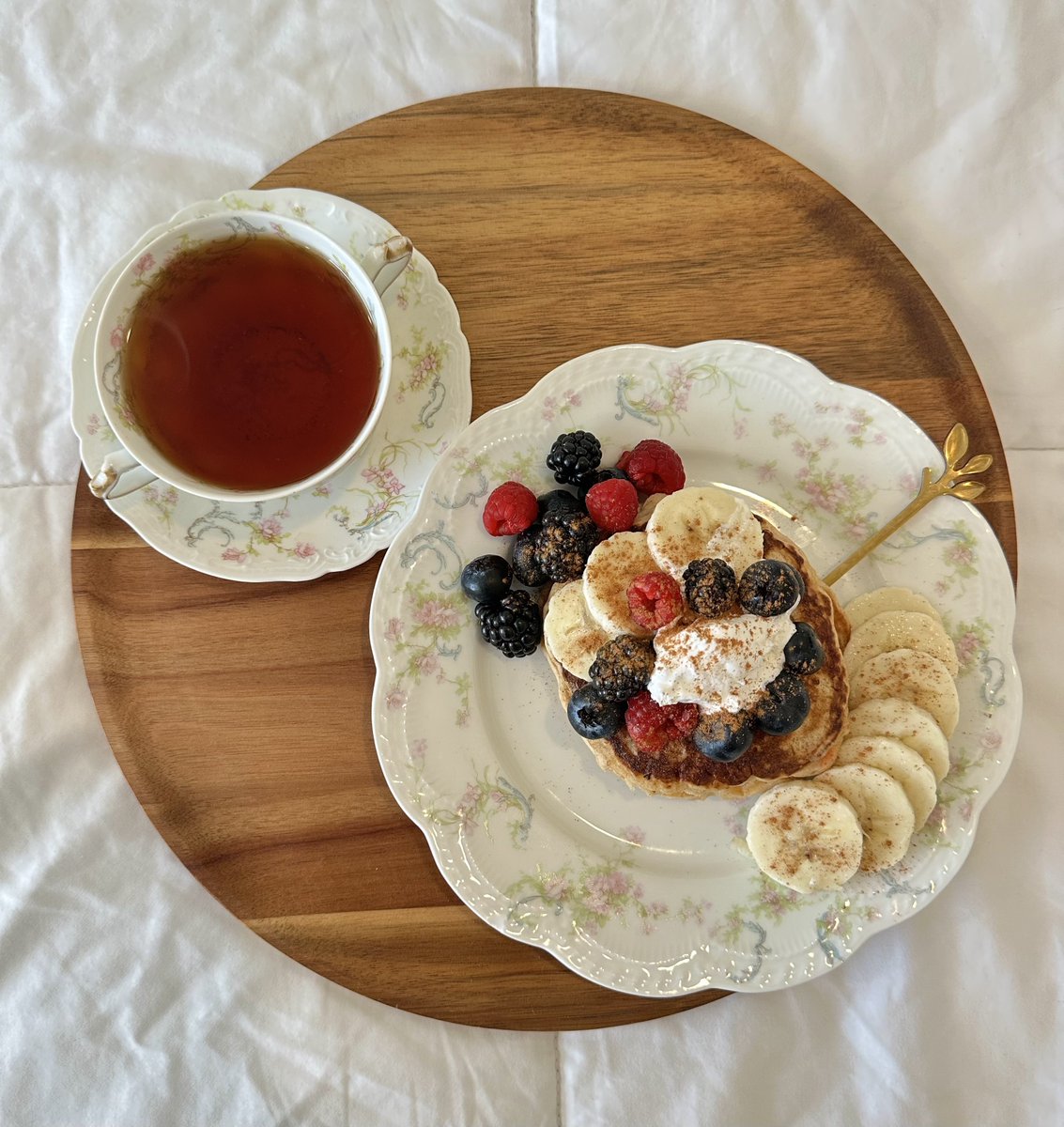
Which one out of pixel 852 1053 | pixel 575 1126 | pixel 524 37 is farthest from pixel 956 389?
pixel 575 1126

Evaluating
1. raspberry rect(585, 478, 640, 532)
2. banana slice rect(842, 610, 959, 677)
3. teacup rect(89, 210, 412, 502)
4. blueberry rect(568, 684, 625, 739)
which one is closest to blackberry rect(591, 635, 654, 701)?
blueberry rect(568, 684, 625, 739)

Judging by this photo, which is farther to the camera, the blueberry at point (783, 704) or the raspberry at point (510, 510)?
the raspberry at point (510, 510)

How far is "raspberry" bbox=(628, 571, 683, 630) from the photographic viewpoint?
1.50 meters

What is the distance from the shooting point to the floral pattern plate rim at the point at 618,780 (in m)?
1.62

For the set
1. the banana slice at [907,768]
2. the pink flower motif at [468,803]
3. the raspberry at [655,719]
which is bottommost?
the pink flower motif at [468,803]

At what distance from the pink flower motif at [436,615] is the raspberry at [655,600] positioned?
15.0 inches

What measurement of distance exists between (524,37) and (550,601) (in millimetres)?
1337

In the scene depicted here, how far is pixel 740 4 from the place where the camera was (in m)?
1.91

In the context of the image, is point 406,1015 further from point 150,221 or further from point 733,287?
point 150,221

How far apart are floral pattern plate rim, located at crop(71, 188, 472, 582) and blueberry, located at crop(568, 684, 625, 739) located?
512 millimetres

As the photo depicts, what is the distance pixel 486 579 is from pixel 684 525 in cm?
40

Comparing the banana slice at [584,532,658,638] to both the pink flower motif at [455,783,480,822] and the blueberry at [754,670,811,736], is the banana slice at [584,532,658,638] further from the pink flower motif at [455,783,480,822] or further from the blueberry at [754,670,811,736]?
the pink flower motif at [455,783,480,822]

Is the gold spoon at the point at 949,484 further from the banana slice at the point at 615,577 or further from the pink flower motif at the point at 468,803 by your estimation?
the pink flower motif at the point at 468,803

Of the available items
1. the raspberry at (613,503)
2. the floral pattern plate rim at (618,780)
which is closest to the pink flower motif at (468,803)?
the floral pattern plate rim at (618,780)
